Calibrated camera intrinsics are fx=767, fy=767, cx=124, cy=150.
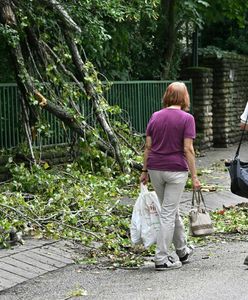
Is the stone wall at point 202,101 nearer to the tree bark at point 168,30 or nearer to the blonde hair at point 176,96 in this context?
the tree bark at point 168,30

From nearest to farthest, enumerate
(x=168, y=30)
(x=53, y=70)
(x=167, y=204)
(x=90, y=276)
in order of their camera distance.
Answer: (x=90, y=276) < (x=167, y=204) < (x=53, y=70) < (x=168, y=30)

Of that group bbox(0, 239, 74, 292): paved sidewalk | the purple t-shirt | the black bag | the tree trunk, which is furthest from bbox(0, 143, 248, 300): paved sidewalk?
the tree trunk

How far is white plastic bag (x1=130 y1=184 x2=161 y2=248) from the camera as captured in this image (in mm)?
7363

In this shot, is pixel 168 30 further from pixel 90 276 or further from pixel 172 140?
pixel 90 276

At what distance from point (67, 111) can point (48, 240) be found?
3347 millimetres

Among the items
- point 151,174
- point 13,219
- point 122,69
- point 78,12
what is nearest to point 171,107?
point 151,174

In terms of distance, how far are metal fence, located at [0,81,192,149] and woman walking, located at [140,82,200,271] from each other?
4.91 meters

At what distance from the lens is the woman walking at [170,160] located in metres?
7.19

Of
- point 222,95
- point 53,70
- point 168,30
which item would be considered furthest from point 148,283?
point 222,95

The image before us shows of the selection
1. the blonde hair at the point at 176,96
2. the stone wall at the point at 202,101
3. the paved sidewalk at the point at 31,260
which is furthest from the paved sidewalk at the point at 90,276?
the stone wall at the point at 202,101

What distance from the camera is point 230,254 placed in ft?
25.7

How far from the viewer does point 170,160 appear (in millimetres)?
7211

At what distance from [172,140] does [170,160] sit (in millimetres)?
189

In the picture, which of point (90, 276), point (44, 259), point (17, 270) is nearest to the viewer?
point (17, 270)
